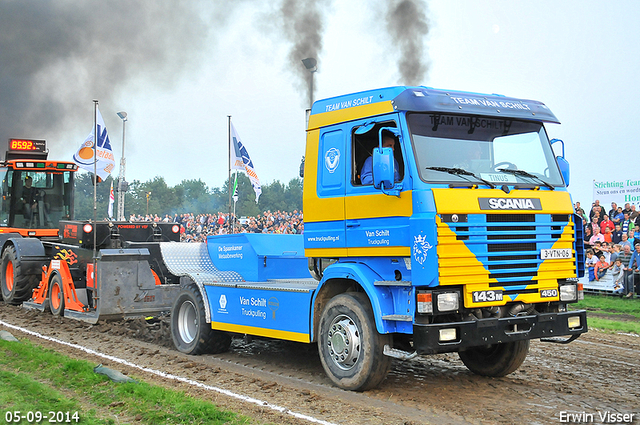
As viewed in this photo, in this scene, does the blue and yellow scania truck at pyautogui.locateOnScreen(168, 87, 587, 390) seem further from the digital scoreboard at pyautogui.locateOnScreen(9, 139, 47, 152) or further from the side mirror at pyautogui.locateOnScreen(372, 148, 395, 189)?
the digital scoreboard at pyautogui.locateOnScreen(9, 139, 47, 152)

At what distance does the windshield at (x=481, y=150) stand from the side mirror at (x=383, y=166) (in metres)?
0.33

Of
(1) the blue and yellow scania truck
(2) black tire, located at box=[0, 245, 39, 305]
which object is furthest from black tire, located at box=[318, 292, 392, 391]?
(2) black tire, located at box=[0, 245, 39, 305]

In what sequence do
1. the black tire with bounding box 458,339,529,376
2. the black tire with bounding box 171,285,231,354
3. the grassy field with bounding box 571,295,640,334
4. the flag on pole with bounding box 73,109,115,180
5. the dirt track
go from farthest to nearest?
the flag on pole with bounding box 73,109,115,180, the grassy field with bounding box 571,295,640,334, the black tire with bounding box 171,285,231,354, the black tire with bounding box 458,339,529,376, the dirt track

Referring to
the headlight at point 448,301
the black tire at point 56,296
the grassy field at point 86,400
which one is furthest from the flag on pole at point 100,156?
the headlight at point 448,301

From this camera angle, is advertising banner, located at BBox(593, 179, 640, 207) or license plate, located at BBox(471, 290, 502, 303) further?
advertising banner, located at BBox(593, 179, 640, 207)

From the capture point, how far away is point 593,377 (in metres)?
7.95

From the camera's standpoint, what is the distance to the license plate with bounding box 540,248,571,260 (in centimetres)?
708

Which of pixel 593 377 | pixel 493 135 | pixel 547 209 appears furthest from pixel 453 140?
pixel 593 377

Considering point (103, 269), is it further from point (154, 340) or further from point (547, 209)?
point (547, 209)

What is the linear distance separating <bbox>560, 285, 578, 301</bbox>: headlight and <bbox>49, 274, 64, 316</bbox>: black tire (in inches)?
368

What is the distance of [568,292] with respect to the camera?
24.0 feet

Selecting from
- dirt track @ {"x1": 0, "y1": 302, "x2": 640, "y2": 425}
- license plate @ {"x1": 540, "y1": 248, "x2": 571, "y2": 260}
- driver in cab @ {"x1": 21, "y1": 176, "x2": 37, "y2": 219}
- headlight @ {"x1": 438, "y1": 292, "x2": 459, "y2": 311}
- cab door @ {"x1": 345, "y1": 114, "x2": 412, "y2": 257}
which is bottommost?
dirt track @ {"x1": 0, "y1": 302, "x2": 640, "y2": 425}

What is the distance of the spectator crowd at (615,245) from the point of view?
16641mm

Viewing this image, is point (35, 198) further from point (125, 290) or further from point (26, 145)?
point (125, 290)
